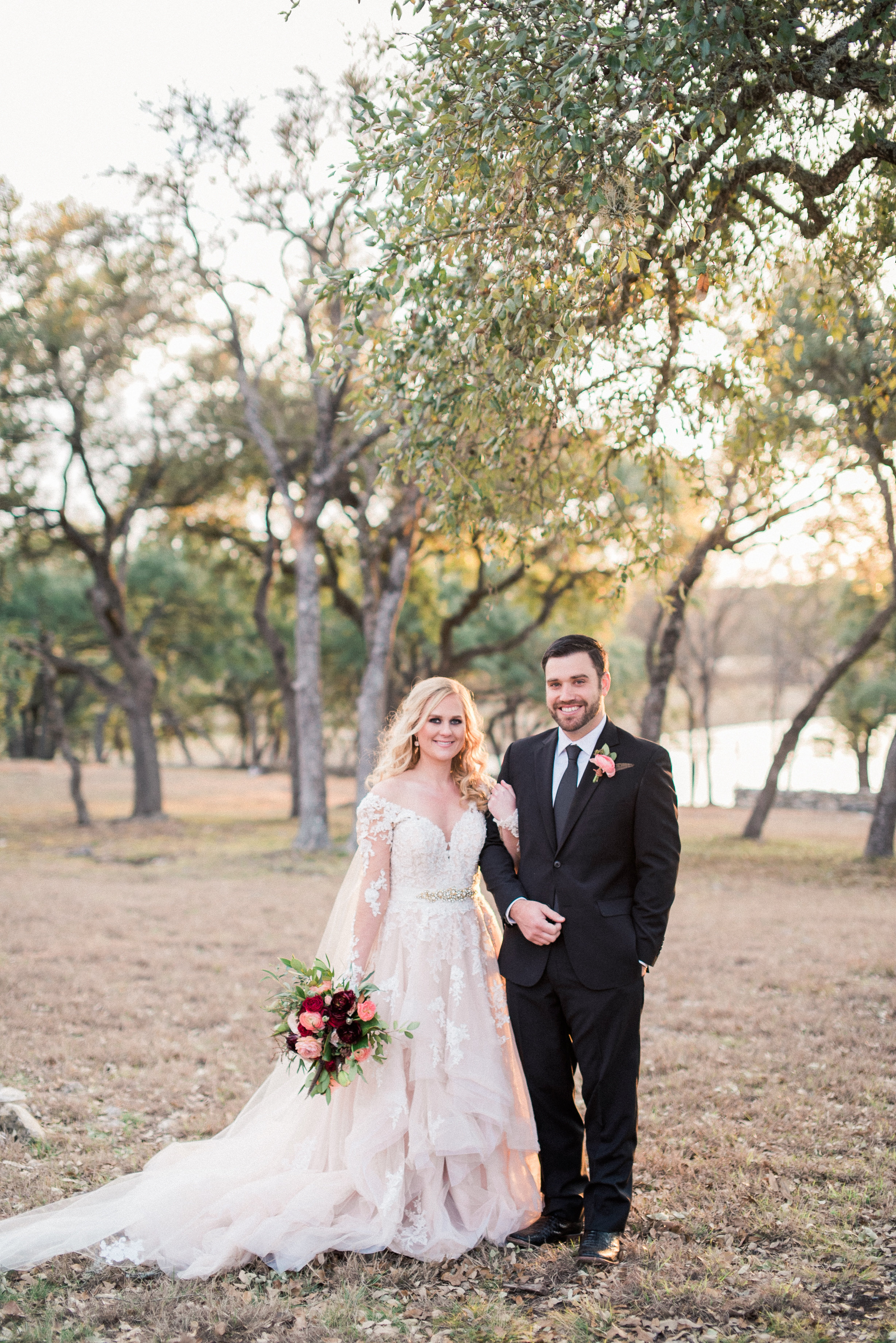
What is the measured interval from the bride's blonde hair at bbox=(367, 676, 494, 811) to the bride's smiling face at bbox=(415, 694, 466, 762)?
0.02m

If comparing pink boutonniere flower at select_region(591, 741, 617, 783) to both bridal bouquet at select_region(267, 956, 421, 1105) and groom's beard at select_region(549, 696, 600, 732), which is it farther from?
bridal bouquet at select_region(267, 956, 421, 1105)

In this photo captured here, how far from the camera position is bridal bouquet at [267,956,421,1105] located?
3818 mm

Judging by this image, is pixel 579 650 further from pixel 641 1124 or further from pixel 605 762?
pixel 641 1124

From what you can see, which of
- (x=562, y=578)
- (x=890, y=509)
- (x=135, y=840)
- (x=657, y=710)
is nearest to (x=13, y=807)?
(x=135, y=840)

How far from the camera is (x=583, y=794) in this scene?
392 cm

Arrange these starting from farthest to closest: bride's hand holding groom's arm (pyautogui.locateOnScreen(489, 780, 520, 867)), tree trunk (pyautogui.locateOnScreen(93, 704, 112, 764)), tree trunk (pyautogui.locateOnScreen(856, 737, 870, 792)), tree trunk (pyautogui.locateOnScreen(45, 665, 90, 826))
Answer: tree trunk (pyautogui.locateOnScreen(93, 704, 112, 764)) → tree trunk (pyautogui.locateOnScreen(856, 737, 870, 792)) → tree trunk (pyautogui.locateOnScreen(45, 665, 90, 826)) → bride's hand holding groom's arm (pyautogui.locateOnScreen(489, 780, 520, 867))

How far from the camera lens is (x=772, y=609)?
33.9 meters

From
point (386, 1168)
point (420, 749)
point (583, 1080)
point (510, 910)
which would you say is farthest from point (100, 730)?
point (583, 1080)

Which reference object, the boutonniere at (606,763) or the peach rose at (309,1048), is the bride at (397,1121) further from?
the boutonniere at (606,763)

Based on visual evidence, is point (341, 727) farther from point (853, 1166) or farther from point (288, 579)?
point (853, 1166)

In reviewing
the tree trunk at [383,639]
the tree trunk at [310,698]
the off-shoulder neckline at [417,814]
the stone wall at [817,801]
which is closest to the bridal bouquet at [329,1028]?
the off-shoulder neckline at [417,814]

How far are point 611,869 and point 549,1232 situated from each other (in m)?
1.59

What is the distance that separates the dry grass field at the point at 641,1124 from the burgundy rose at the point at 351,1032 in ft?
2.82

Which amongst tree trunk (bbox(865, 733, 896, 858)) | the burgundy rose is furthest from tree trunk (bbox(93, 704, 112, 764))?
the burgundy rose
